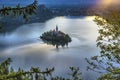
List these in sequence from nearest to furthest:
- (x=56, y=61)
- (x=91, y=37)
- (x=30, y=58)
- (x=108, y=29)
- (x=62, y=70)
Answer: (x=108, y=29), (x=62, y=70), (x=56, y=61), (x=30, y=58), (x=91, y=37)

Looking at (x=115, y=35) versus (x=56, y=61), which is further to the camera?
(x=56, y=61)

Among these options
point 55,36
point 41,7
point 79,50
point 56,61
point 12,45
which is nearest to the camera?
point 56,61

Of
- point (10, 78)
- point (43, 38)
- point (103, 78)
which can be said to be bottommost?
point (43, 38)

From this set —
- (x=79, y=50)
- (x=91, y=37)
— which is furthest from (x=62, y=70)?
(x=91, y=37)

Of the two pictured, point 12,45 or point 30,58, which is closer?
point 30,58

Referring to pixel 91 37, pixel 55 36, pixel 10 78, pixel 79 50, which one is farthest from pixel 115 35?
pixel 55 36

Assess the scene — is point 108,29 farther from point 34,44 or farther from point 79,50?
point 34,44

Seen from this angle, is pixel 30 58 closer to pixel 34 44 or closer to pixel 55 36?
pixel 34 44

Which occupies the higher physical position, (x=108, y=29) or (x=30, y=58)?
(x=108, y=29)

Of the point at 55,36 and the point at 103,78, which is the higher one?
the point at 103,78
